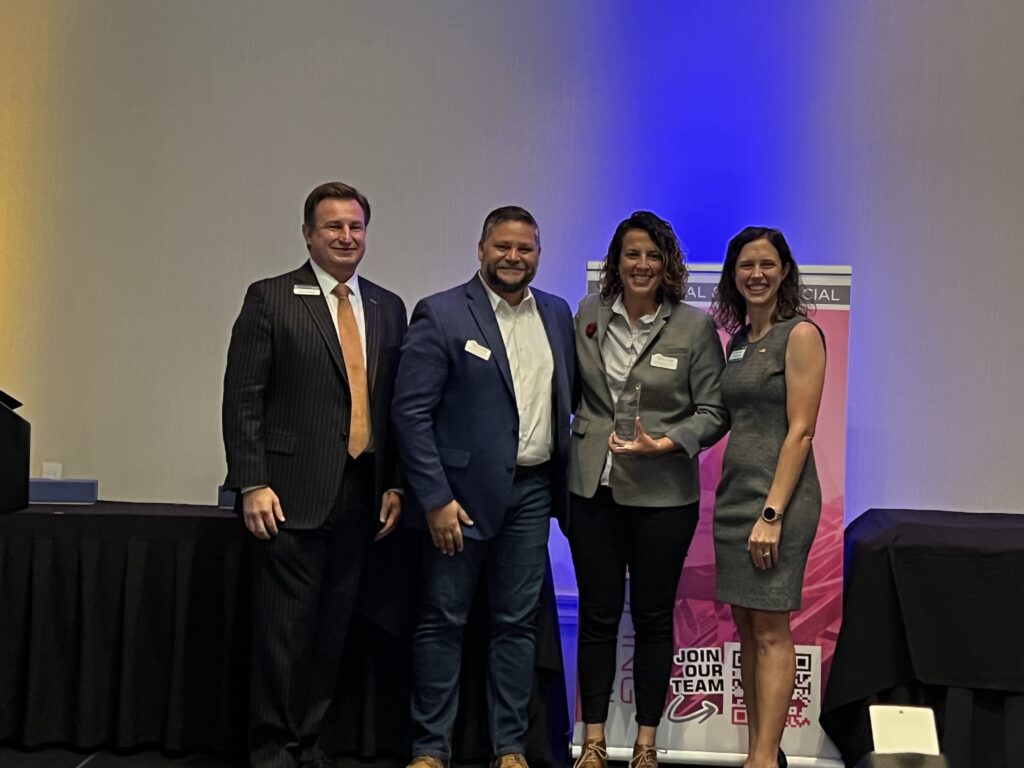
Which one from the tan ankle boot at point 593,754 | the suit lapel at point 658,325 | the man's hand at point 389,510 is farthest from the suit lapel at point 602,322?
the tan ankle boot at point 593,754

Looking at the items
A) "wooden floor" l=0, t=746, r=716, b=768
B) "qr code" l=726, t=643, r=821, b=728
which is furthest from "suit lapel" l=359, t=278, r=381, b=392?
"qr code" l=726, t=643, r=821, b=728

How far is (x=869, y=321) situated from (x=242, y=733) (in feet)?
8.55

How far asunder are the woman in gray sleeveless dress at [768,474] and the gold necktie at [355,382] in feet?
3.17

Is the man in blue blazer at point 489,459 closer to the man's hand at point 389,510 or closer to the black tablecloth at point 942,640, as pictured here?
the man's hand at point 389,510

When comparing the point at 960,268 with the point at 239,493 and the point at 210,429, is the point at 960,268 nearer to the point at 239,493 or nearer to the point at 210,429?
the point at 239,493

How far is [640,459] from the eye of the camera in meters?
2.56

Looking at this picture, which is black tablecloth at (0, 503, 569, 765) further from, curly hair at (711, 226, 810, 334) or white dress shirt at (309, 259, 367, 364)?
curly hair at (711, 226, 810, 334)

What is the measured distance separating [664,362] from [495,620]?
2.78ft

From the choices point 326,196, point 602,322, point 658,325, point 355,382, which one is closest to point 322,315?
point 355,382

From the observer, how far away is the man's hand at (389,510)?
2609mm

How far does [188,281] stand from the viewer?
378 centimetres

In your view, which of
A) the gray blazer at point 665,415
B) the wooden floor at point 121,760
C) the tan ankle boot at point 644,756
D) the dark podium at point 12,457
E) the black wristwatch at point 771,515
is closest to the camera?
the dark podium at point 12,457

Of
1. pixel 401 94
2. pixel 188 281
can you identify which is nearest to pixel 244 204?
pixel 188 281

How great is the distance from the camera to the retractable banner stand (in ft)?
9.48
